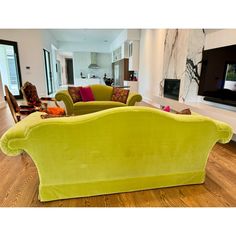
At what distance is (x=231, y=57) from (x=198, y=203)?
2.58m

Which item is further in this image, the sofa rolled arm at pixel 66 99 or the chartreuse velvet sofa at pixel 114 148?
the sofa rolled arm at pixel 66 99

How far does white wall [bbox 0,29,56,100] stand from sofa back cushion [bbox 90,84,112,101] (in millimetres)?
3836

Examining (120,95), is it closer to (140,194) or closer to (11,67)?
(140,194)

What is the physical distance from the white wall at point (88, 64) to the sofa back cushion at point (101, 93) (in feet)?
27.1

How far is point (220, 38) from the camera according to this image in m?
3.43

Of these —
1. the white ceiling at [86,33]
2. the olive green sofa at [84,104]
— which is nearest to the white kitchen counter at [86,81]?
the white ceiling at [86,33]

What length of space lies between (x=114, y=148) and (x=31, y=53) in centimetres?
707

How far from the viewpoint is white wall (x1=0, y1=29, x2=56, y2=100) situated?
22.5ft

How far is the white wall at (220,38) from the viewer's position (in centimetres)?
316

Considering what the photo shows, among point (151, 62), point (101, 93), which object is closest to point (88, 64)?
point (151, 62)

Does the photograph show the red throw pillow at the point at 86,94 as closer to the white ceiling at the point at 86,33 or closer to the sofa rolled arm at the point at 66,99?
the sofa rolled arm at the point at 66,99

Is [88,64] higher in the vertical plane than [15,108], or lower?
higher

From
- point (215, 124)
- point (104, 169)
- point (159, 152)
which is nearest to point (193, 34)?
point (215, 124)
